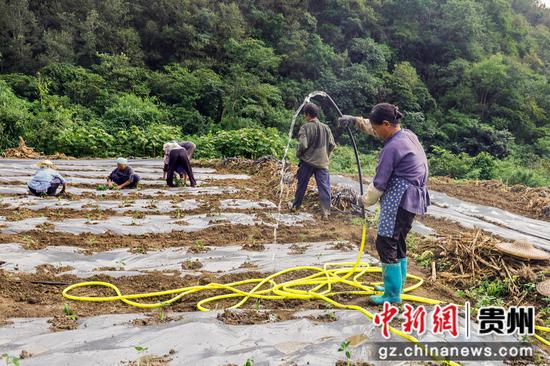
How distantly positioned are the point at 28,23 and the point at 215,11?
427 inches

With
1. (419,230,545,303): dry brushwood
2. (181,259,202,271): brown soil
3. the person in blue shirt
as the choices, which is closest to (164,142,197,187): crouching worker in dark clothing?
the person in blue shirt

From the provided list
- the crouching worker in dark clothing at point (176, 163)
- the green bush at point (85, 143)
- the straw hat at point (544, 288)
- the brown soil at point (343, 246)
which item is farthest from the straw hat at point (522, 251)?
the green bush at point (85, 143)

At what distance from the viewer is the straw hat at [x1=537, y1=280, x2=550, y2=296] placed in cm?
398

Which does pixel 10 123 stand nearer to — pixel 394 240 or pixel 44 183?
pixel 44 183

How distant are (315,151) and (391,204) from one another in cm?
334

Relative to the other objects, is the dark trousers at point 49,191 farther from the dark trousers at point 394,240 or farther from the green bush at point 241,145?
the green bush at point 241,145

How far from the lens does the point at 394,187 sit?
336 cm

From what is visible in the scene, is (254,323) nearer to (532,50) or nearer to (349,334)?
(349,334)

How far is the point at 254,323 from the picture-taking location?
3150 mm

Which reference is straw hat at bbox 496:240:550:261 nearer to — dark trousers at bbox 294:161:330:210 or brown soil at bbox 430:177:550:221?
dark trousers at bbox 294:161:330:210

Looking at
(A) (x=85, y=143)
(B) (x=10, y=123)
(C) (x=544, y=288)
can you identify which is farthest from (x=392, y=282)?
(B) (x=10, y=123)

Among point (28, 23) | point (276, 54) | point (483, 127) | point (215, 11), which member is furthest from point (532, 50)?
point (28, 23)

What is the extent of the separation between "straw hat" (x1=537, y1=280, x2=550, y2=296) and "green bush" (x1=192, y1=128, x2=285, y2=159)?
10709 millimetres

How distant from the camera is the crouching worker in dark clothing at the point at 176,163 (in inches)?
339
